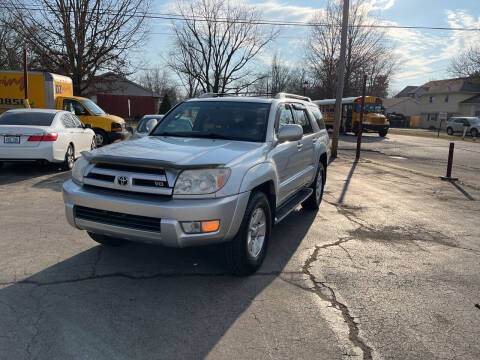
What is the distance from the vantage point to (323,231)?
5.70 meters

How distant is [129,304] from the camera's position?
3.32m

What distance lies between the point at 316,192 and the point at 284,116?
6.93ft

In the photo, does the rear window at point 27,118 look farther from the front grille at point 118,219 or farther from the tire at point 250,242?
the tire at point 250,242

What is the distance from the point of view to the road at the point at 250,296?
279 cm

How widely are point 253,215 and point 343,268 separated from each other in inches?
49.0

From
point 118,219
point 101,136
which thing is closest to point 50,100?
point 101,136

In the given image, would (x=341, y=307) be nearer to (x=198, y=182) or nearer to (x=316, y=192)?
(x=198, y=182)

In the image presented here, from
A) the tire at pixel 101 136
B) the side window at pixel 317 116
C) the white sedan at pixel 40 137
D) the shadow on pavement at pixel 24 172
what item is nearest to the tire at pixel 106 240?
the side window at pixel 317 116

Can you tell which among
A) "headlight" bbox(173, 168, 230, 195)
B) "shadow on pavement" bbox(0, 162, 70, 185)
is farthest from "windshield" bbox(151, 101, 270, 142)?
"shadow on pavement" bbox(0, 162, 70, 185)

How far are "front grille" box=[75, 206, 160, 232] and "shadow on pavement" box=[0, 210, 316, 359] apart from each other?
2.04ft

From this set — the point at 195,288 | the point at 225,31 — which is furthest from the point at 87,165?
the point at 225,31

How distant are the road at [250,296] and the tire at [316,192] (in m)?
0.84

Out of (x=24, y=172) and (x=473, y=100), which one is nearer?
(x=24, y=172)

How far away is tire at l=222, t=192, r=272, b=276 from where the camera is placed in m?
3.71
